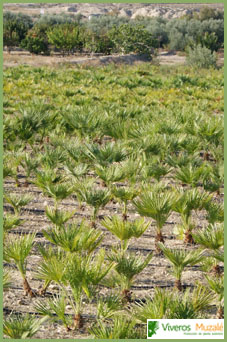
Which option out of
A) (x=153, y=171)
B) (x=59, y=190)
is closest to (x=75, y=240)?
(x=59, y=190)

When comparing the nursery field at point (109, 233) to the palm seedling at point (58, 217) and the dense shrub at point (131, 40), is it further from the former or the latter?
the dense shrub at point (131, 40)

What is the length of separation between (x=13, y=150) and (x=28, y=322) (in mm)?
3187

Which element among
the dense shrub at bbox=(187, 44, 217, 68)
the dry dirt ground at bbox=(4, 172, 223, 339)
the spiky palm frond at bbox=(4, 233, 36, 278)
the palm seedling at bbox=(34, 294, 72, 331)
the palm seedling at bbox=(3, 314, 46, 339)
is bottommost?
the dry dirt ground at bbox=(4, 172, 223, 339)

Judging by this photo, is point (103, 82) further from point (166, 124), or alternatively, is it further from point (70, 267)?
point (70, 267)

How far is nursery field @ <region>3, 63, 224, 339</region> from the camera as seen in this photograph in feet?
8.58

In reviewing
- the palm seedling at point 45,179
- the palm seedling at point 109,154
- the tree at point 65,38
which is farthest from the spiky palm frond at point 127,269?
the tree at point 65,38

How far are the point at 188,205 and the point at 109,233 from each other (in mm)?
773

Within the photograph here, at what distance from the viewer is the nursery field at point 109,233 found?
262 cm

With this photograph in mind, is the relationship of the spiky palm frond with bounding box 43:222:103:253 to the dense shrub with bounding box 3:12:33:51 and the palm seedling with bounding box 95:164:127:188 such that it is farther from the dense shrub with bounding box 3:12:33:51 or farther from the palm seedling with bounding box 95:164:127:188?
the dense shrub with bounding box 3:12:33:51

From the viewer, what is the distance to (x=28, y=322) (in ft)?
7.73

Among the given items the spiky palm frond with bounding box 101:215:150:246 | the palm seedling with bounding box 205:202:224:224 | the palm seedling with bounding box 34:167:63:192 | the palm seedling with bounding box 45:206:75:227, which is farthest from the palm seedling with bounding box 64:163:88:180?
the palm seedling with bounding box 205:202:224:224

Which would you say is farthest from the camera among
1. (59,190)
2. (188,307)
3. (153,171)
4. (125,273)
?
(153,171)

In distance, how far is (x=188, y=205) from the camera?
3695 mm

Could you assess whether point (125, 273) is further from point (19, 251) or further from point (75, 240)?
point (19, 251)
